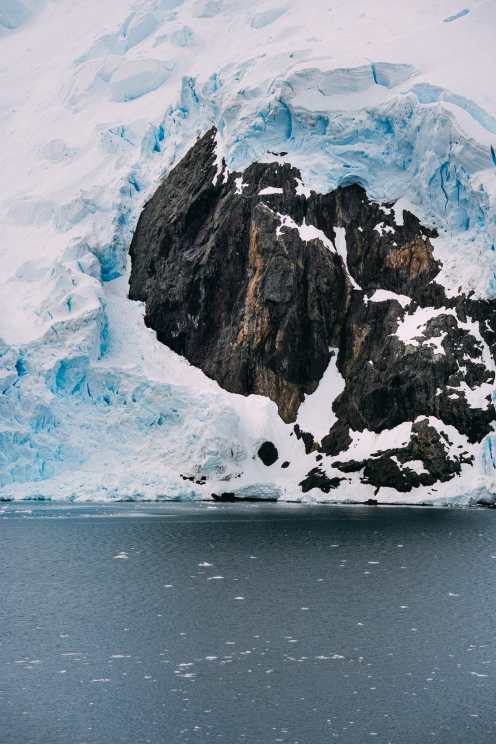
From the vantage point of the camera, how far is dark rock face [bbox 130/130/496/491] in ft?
187

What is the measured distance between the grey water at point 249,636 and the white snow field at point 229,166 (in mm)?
17227

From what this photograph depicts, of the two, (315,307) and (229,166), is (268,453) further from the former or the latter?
(229,166)

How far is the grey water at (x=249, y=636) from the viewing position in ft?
54.0

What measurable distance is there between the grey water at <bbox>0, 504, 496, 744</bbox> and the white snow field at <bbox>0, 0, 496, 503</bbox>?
1723 centimetres

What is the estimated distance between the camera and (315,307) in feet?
216

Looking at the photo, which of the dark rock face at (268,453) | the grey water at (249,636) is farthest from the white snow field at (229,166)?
the grey water at (249,636)

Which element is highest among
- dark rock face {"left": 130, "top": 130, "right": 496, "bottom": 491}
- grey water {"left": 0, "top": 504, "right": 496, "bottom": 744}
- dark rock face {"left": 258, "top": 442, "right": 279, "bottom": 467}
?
dark rock face {"left": 130, "top": 130, "right": 496, "bottom": 491}

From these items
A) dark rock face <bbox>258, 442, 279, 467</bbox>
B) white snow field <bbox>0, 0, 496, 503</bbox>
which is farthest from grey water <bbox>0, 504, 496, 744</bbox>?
dark rock face <bbox>258, 442, 279, 467</bbox>

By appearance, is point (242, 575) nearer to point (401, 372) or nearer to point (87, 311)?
point (401, 372)

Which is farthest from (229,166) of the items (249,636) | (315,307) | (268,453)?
(249,636)

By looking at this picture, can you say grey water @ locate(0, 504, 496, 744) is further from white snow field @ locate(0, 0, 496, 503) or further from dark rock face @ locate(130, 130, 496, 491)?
white snow field @ locate(0, 0, 496, 503)

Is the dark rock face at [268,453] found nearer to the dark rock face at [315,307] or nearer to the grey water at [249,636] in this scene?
the dark rock face at [315,307]

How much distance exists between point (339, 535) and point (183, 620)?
17200mm

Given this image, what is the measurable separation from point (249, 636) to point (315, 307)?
44.4m
